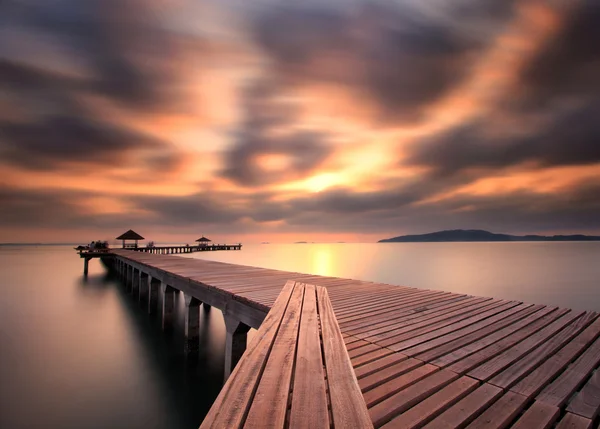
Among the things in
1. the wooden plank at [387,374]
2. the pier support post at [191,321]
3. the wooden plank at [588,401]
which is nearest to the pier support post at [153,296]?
the pier support post at [191,321]

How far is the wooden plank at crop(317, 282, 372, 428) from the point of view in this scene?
178cm

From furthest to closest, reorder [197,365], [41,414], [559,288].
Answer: [559,288] → [197,365] → [41,414]

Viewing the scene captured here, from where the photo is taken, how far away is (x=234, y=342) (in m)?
6.62

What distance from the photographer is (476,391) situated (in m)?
2.60

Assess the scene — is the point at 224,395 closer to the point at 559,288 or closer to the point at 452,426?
the point at 452,426

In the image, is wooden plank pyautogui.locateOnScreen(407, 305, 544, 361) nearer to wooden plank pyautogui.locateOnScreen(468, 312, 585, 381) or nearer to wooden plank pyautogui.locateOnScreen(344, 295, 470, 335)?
wooden plank pyautogui.locateOnScreen(468, 312, 585, 381)

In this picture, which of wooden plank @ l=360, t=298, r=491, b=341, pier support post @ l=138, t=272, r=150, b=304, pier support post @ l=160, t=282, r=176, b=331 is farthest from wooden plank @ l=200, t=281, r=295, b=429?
pier support post @ l=138, t=272, r=150, b=304

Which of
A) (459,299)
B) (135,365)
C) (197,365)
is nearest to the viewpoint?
(459,299)

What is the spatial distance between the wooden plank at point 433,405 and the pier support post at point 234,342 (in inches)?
189

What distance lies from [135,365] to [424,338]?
1043 centimetres

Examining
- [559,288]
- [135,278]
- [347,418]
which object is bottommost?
[559,288]

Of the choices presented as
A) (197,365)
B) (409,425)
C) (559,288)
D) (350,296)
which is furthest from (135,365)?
(559,288)

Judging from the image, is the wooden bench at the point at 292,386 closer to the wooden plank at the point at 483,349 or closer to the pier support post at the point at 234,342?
the wooden plank at the point at 483,349

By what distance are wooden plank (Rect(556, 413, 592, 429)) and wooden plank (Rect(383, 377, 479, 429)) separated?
60cm
